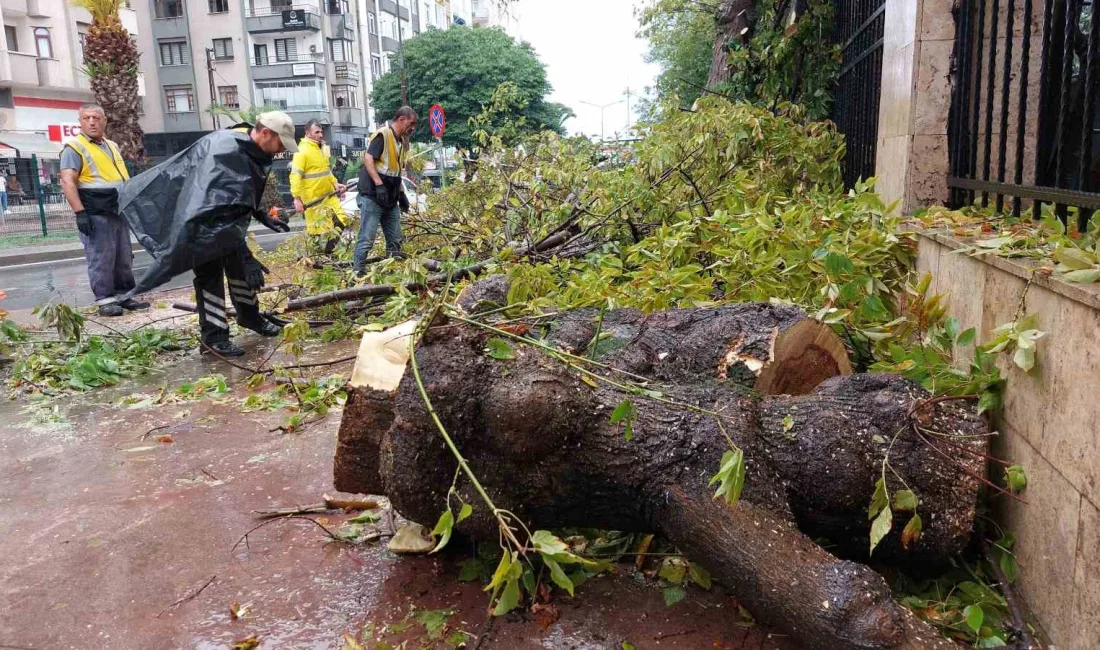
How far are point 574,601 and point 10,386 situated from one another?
16.1 feet

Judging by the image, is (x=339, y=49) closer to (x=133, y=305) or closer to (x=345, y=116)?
(x=345, y=116)

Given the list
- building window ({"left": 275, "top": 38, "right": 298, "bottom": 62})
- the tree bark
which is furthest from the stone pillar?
building window ({"left": 275, "top": 38, "right": 298, "bottom": 62})

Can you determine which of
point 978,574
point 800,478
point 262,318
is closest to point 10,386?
point 262,318

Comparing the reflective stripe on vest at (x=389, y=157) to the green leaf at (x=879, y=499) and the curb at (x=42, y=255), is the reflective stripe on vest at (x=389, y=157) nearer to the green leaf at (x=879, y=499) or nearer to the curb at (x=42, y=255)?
the green leaf at (x=879, y=499)

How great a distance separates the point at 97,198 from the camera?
26.8 ft

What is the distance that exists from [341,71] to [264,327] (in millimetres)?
46715

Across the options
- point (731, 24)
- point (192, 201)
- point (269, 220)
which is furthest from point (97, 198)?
point (731, 24)

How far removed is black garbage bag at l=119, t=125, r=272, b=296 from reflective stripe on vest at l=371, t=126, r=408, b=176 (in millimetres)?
2186

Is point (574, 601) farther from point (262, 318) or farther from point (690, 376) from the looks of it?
point (262, 318)

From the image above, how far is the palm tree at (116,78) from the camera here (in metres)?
22.5

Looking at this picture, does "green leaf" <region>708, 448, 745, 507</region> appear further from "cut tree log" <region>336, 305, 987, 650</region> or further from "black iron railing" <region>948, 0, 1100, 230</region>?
"black iron railing" <region>948, 0, 1100, 230</region>

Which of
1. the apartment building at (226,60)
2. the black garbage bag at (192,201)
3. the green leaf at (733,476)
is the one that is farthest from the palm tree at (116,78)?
the green leaf at (733,476)

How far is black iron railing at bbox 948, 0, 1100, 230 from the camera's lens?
8.40ft

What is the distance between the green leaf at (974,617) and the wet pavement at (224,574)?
470 millimetres
